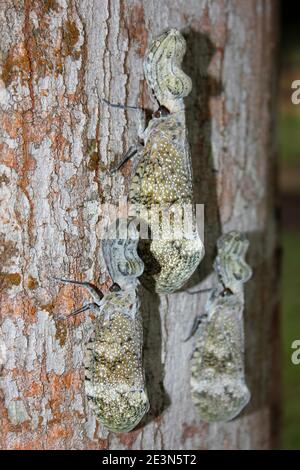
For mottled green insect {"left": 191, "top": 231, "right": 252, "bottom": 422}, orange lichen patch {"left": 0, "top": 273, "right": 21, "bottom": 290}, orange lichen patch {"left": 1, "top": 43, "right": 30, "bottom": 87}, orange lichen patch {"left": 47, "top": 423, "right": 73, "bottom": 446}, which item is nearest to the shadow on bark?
mottled green insect {"left": 191, "top": 231, "right": 252, "bottom": 422}

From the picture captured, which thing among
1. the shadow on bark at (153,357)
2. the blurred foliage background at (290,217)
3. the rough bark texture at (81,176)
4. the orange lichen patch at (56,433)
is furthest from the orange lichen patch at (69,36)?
the blurred foliage background at (290,217)

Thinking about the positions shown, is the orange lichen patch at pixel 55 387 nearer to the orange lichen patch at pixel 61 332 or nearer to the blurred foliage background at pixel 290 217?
the orange lichen patch at pixel 61 332

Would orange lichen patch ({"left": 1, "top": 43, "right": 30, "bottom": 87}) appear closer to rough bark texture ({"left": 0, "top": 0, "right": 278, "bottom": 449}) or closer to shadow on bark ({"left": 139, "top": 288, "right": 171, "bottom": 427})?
rough bark texture ({"left": 0, "top": 0, "right": 278, "bottom": 449})

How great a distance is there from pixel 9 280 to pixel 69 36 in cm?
70

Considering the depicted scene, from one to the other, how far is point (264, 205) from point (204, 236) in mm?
393

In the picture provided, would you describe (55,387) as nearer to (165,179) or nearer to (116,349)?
(116,349)

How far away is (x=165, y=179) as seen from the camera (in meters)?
1.80

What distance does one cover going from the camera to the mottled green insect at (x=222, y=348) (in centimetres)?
202

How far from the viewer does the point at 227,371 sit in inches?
80.0

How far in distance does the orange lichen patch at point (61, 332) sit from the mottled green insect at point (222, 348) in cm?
50

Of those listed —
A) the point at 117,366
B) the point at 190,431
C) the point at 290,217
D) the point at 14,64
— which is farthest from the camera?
the point at 290,217

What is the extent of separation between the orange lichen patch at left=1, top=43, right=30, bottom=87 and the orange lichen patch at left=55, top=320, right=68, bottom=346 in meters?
0.69

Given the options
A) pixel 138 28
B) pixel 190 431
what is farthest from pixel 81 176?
pixel 190 431

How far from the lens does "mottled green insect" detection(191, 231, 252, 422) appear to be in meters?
2.02
